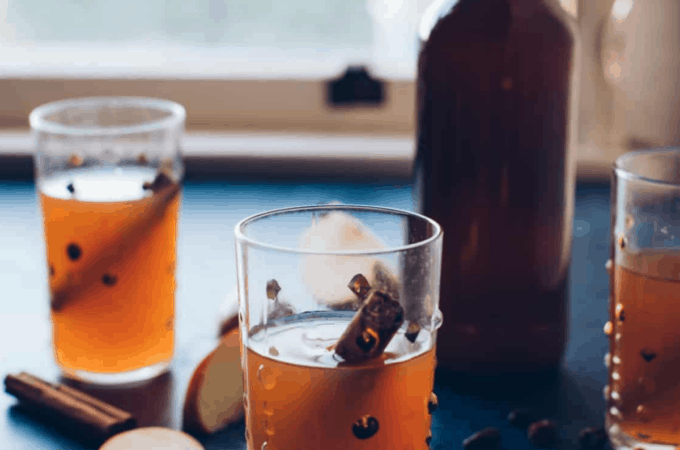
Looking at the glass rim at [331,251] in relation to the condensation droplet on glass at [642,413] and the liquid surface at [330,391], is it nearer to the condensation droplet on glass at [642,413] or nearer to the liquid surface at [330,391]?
the liquid surface at [330,391]

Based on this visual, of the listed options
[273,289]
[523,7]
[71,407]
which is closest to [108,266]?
[71,407]

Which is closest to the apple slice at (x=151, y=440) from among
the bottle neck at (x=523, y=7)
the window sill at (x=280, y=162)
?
the bottle neck at (x=523, y=7)

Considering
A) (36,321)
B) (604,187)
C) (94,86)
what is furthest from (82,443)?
(94,86)

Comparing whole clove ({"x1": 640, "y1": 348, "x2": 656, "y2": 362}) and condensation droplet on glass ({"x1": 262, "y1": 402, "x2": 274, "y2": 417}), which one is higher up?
condensation droplet on glass ({"x1": 262, "y1": 402, "x2": 274, "y2": 417})

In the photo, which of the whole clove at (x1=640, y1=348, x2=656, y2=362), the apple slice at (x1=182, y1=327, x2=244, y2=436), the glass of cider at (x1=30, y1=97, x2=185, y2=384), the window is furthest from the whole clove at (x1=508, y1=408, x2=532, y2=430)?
the window

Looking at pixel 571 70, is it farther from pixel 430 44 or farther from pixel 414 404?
pixel 414 404

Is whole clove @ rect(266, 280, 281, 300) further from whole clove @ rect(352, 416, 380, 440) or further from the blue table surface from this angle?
the blue table surface
